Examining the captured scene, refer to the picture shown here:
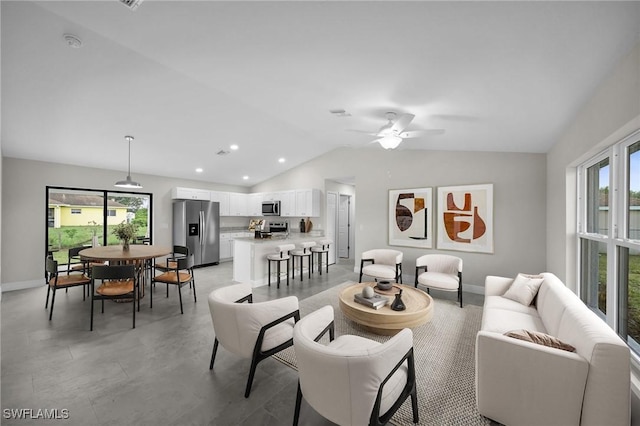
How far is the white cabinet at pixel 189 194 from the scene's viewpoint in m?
6.70

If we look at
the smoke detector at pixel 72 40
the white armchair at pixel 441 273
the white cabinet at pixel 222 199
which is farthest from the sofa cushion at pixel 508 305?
the white cabinet at pixel 222 199

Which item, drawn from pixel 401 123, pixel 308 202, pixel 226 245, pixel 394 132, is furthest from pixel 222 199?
pixel 401 123

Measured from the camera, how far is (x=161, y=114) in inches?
153

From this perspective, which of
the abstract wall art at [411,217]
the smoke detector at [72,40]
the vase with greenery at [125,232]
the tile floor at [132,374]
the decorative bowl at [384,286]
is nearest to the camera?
the tile floor at [132,374]

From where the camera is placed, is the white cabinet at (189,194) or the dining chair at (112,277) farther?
the white cabinet at (189,194)

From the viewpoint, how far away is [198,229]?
680cm

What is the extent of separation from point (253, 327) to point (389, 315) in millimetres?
1507

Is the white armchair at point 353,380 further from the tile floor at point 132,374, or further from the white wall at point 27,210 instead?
the white wall at point 27,210

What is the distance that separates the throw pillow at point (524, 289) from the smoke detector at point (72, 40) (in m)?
5.17

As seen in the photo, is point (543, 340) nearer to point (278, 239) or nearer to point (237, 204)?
point (278, 239)

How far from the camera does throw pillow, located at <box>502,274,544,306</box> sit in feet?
9.47

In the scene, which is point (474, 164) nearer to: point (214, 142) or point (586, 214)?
point (586, 214)

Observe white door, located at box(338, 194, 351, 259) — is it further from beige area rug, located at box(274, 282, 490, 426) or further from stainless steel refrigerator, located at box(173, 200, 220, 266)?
beige area rug, located at box(274, 282, 490, 426)

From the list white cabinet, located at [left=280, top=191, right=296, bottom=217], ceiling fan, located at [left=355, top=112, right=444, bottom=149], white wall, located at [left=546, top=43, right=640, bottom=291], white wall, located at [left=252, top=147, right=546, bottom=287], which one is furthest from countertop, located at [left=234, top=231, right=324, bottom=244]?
white wall, located at [left=546, top=43, right=640, bottom=291]
